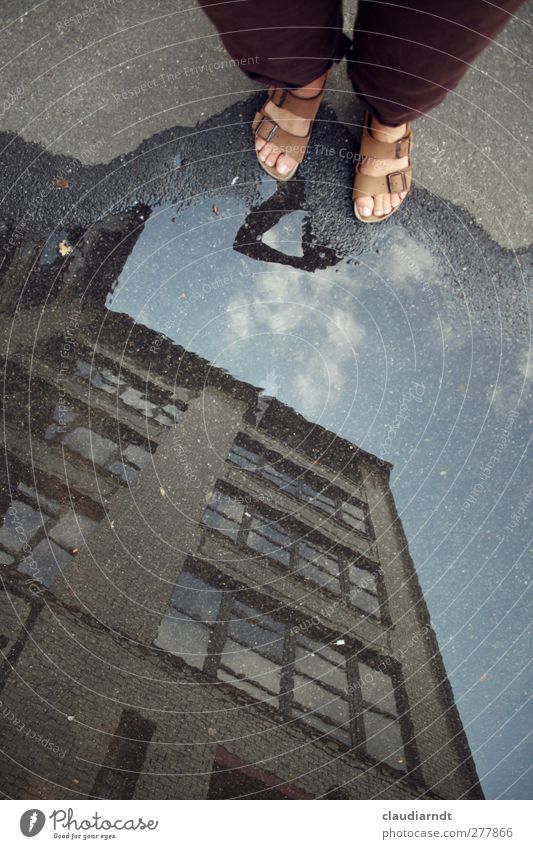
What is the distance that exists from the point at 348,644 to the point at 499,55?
1.89 metres

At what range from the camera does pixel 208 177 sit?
170 centimetres

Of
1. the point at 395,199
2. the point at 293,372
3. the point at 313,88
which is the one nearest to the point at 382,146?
the point at 395,199

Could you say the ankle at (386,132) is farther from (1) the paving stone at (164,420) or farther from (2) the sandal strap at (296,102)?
(1) the paving stone at (164,420)

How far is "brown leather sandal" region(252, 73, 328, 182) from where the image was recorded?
1580 mm

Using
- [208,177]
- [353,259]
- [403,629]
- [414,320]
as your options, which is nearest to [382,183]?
[353,259]

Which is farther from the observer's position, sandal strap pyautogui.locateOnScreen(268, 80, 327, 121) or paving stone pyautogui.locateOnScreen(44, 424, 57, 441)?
paving stone pyautogui.locateOnScreen(44, 424, 57, 441)

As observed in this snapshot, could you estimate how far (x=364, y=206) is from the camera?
167cm

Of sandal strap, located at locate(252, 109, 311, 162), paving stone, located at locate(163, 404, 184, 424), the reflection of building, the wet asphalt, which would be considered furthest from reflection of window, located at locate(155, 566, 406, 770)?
sandal strap, located at locate(252, 109, 311, 162)

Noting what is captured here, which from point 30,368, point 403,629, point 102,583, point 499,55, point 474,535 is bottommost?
point 102,583

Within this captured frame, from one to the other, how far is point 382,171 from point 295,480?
97 cm

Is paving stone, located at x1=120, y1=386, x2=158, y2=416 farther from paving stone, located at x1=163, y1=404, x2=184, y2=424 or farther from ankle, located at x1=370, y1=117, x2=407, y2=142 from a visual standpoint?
ankle, located at x1=370, y1=117, x2=407, y2=142

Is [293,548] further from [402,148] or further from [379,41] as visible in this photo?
[379,41]
